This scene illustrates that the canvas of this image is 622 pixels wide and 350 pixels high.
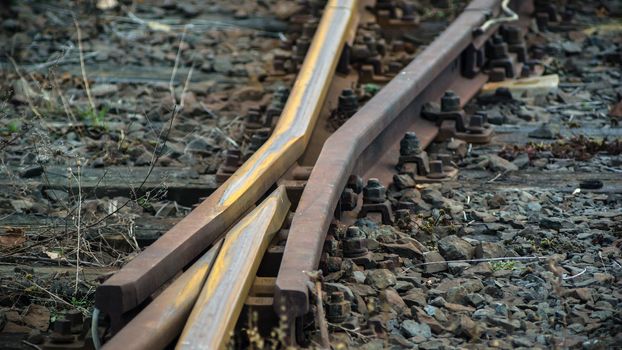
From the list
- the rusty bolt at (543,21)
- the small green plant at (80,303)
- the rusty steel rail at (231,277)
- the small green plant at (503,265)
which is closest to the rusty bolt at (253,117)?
the rusty steel rail at (231,277)

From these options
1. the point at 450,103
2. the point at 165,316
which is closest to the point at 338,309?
the point at 165,316

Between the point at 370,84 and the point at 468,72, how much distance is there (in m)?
0.59

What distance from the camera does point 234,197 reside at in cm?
502

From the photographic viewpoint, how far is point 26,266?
520cm

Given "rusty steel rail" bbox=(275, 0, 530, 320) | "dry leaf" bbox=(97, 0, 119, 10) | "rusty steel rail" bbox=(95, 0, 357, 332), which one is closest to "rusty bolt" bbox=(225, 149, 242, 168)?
"rusty steel rail" bbox=(95, 0, 357, 332)

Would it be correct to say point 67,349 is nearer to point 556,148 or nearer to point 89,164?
point 89,164

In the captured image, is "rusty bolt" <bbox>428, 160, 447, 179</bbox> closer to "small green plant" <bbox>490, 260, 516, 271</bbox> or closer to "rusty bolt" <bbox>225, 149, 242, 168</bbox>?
"rusty bolt" <bbox>225, 149, 242, 168</bbox>

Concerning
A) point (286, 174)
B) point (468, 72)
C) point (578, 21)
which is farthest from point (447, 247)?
point (578, 21)

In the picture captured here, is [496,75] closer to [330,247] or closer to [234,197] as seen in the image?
[330,247]

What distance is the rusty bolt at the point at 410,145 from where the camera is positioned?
6242 millimetres

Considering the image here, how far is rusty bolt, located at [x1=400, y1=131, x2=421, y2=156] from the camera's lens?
20.5ft

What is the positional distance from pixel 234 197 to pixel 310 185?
315mm

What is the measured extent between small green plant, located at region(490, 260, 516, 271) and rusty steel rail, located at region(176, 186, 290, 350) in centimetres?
82

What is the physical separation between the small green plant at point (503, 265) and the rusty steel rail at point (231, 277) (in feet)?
2.70
